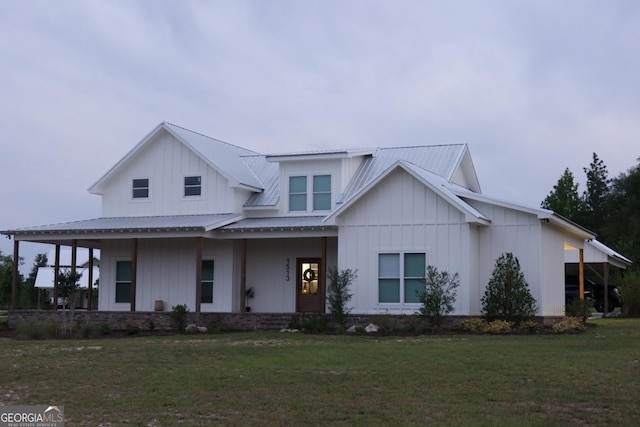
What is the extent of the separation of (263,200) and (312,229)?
13.2 ft

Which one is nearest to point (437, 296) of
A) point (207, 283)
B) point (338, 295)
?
point (338, 295)

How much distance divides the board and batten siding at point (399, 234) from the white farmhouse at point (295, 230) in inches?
1.3

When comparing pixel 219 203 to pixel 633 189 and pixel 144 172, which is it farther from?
pixel 633 189

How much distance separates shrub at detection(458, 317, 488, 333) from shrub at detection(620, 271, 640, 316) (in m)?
12.1

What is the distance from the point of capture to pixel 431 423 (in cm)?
1017

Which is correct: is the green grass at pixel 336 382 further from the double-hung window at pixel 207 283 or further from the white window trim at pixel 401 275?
the double-hung window at pixel 207 283

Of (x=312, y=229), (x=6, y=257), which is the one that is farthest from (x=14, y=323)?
(x=6, y=257)

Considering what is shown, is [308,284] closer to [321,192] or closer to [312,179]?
[321,192]

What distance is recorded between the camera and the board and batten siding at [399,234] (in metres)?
24.9

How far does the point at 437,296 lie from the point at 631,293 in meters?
12.9

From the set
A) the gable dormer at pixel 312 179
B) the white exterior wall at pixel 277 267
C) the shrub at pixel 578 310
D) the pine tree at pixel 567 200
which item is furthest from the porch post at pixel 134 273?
the pine tree at pixel 567 200

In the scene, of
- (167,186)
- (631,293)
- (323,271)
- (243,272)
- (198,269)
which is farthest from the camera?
(631,293)

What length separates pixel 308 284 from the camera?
29.5m

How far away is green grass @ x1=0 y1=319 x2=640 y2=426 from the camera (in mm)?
10766
